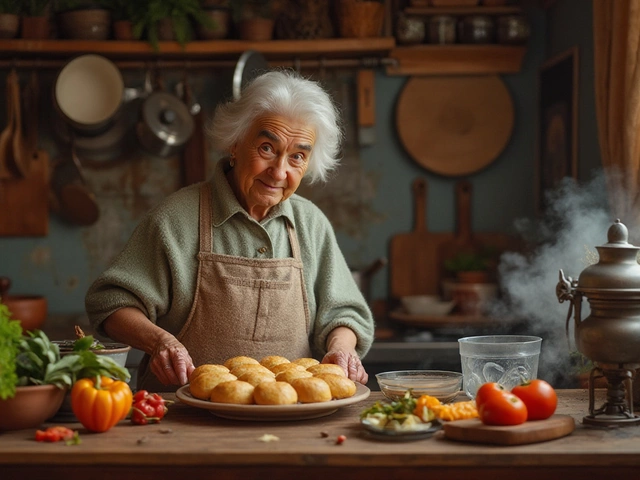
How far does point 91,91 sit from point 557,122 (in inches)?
97.9

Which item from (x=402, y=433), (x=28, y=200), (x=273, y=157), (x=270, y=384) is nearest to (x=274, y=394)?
(x=270, y=384)

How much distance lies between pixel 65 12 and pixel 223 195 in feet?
7.85

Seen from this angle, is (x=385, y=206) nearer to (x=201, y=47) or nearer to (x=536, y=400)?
(x=201, y=47)

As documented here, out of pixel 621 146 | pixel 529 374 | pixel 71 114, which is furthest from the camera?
pixel 71 114

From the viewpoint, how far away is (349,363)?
247 centimetres

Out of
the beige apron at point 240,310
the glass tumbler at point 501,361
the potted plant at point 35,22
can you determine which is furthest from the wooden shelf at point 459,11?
the glass tumbler at point 501,361

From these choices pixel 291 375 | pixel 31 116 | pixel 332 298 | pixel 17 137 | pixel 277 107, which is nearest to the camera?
pixel 291 375

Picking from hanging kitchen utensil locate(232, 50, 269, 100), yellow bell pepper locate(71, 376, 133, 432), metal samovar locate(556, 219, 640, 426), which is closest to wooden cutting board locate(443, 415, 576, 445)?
metal samovar locate(556, 219, 640, 426)

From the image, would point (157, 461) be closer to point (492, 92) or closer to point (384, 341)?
point (384, 341)

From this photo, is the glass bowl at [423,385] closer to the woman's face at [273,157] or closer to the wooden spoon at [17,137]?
the woman's face at [273,157]

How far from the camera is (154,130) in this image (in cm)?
474

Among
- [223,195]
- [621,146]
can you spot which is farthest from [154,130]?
[621,146]

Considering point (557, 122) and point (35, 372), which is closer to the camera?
point (35, 372)

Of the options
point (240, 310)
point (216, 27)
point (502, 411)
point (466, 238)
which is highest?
point (216, 27)
